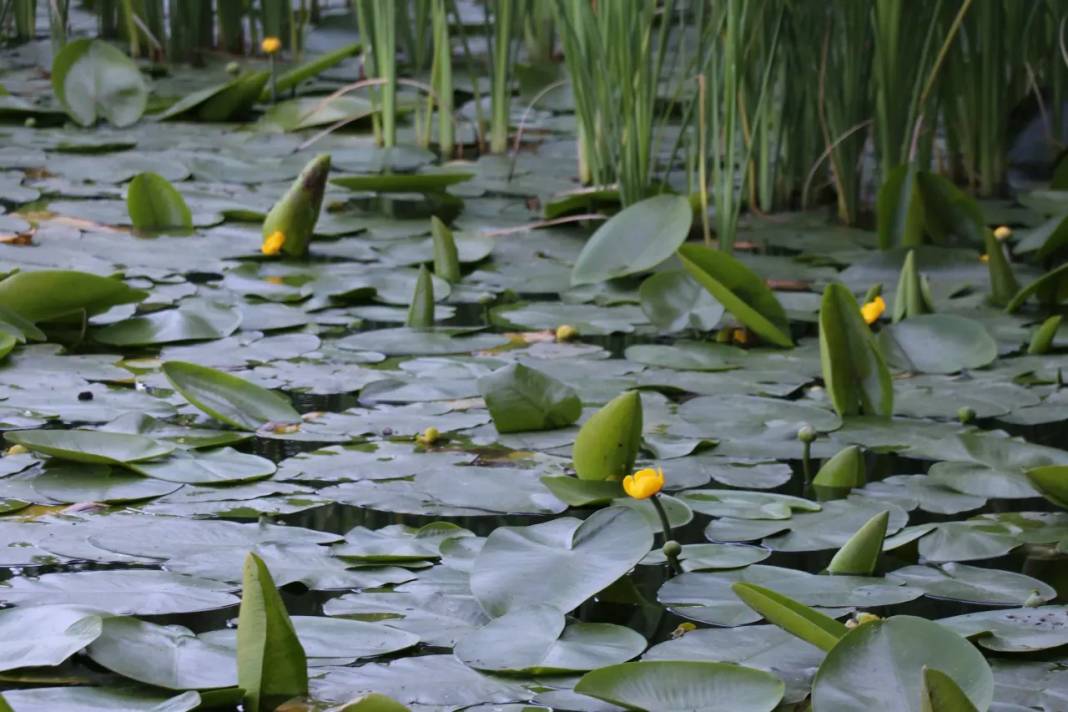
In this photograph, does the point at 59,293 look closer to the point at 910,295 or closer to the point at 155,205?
the point at 155,205

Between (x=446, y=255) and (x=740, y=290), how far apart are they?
54cm

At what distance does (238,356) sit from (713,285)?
645 mm

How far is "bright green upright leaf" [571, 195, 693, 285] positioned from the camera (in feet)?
7.39

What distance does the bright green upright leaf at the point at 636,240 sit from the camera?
2.25 m

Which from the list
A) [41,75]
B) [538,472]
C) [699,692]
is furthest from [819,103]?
[41,75]

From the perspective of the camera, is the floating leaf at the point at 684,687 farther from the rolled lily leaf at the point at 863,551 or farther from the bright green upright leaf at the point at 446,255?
the bright green upright leaf at the point at 446,255

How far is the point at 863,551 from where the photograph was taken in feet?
4.09

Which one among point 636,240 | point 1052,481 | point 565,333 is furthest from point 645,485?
point 636,240

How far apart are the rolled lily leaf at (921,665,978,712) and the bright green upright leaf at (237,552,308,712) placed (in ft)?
1.39

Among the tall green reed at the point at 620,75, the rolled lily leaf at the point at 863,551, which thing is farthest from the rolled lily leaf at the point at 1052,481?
the tall green reed at the point at 620,75

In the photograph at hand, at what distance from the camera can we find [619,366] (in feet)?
6.26

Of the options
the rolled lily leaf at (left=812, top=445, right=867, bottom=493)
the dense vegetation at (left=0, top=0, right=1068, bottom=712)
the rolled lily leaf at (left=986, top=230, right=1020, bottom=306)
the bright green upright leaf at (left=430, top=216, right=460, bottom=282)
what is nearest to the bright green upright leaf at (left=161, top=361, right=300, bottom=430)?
the dense vegetation at (left=0, top=0, right=1068, bottom=712)

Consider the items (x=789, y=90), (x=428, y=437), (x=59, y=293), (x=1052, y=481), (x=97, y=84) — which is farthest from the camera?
(x=97, y=84)

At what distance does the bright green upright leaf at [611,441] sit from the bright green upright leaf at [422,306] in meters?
0.64
